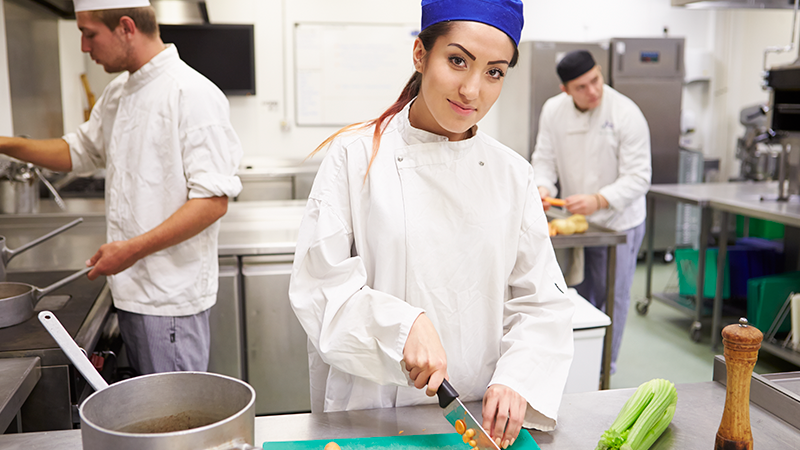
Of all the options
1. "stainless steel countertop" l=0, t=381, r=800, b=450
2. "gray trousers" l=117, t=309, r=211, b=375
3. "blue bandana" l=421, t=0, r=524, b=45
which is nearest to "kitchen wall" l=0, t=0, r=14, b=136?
"gray trousers" l=117, t=309, r=211, b=375

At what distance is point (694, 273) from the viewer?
3738 mm

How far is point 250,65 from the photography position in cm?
485

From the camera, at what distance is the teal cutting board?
2.91 feet

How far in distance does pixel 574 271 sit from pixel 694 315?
4.48 ft

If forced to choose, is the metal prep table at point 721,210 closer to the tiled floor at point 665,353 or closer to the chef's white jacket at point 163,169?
the tiled floor at point 665,353

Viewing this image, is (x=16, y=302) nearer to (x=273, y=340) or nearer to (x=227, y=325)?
(x=227, y=325)

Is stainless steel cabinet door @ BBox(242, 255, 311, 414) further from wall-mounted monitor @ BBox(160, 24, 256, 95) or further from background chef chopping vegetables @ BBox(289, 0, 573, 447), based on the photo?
wall-mounted monitor @ BBox(160, 24, 256, 95)

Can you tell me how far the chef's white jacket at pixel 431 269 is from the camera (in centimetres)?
97

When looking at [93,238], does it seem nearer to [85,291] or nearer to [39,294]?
[85,291]

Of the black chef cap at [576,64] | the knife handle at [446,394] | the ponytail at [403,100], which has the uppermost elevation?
the black chef cap at [576,64]

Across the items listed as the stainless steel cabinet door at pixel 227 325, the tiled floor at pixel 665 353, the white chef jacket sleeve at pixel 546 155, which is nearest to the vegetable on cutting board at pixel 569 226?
the white chef jacket sleeve at pixel 546 155

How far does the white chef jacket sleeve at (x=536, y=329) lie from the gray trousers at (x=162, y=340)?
1.01 m

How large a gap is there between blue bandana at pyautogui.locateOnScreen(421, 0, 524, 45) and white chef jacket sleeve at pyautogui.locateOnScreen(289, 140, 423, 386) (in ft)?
0.98

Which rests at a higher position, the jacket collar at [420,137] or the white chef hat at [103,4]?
the white chef hat at [103,4]
